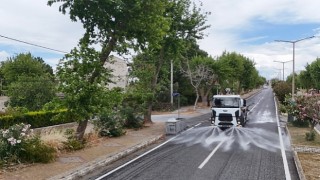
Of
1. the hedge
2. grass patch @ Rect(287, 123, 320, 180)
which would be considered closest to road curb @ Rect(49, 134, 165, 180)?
the hedge

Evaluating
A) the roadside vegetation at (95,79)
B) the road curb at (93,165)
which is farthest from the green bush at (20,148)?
the road curb at (93,165)

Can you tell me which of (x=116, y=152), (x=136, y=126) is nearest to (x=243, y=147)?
(x=116, y=152)

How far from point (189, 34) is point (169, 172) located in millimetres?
20261

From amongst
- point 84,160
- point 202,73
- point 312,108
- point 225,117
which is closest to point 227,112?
point 225,117

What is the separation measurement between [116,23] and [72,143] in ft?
17.8

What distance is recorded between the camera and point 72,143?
53.0ft

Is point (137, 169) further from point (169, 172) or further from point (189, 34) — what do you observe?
point (189, 34)

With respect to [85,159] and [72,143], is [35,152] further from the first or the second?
[72,143]

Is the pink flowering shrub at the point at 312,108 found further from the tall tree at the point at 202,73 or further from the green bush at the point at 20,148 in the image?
the tall tree at the point at 202,73

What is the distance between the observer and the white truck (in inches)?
986

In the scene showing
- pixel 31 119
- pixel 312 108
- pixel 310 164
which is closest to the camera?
pixel 310 164

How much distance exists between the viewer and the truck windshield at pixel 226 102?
25.6 metres

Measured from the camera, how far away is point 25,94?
30375 millimetres

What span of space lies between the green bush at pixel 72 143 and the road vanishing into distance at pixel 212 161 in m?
2.58
